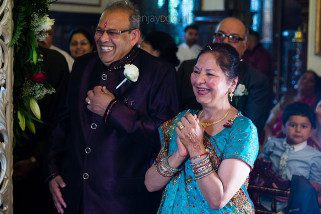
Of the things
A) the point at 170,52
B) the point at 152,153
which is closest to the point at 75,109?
the point at 152,153


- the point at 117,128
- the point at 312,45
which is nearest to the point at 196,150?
the point at 117,128

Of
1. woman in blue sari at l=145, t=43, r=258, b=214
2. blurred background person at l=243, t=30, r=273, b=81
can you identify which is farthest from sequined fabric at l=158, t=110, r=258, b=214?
blurred background person at l=243, t=30, r=273, b=81

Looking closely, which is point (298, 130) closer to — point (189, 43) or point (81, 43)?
point (81, 43)

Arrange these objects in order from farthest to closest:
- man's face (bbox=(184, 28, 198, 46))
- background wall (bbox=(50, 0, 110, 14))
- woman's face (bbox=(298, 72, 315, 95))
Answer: man's face (bbox=(184, 28, 198, 46)), background wall (bbox=(50, 0, 110, 14)), woman's face (bbox=(298, 72, 315, 95))

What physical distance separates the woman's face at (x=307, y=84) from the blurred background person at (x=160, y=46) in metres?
1.00

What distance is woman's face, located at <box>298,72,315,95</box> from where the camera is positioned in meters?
4.70

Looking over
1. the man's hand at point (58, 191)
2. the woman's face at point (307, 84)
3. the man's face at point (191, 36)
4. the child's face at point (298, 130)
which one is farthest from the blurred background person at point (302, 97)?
the man's face at point (191, 36)

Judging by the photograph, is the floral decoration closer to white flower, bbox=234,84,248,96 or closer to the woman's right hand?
the woman's right hand

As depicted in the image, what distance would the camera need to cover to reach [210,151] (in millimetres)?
2557

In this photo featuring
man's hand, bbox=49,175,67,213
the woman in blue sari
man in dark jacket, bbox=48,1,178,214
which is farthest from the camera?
man's hand, bbox=49,175,67,213

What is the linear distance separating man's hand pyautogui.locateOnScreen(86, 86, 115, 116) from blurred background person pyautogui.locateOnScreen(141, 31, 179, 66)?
158 centimetres

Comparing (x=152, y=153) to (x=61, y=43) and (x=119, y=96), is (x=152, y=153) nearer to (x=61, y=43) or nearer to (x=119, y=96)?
(x=119, y=96)

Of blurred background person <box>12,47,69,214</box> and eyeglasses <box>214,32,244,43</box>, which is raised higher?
eyeglasses <box>214,32,244,43</box>

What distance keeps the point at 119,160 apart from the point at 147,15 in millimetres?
1767
